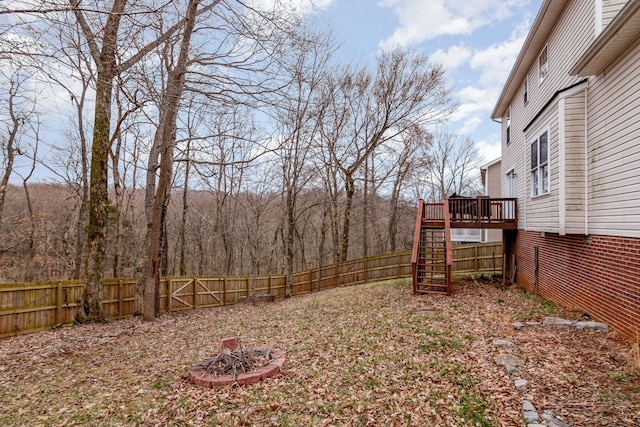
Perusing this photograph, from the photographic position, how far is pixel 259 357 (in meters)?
5.37

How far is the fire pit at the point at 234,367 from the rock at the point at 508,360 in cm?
316

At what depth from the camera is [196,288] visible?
13391mm

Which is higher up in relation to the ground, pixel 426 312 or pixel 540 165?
pixel 540 165

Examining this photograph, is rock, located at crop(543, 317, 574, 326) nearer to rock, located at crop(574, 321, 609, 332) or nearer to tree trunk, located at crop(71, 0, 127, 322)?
rock, located at crop(574, 321, 609, 332)

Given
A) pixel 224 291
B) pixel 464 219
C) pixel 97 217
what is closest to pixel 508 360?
pixel 464 219

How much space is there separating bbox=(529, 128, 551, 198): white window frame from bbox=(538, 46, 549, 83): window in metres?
2.10

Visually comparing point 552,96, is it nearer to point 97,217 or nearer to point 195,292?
point 97,217

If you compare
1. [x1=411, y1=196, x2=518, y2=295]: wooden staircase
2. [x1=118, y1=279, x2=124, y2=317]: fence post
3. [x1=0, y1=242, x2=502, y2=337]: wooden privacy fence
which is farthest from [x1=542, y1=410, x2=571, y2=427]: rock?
[x1=118, y1=279, x2=124, y2=317]: fence post

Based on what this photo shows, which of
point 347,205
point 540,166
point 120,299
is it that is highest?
point 540,166

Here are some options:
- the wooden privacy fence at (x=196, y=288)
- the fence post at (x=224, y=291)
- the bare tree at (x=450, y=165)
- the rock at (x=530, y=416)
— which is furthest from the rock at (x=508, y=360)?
the bare tree at (x=450, y=165)

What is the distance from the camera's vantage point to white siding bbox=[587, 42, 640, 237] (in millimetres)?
5062

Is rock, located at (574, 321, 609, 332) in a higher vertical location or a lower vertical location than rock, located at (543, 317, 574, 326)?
higher

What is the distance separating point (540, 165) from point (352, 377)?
721cm

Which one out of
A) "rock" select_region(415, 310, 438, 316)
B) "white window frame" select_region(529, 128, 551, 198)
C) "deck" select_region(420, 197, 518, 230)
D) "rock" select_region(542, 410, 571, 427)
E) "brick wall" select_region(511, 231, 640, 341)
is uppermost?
"white window frame" select_region(529, 128, 551, 198)
